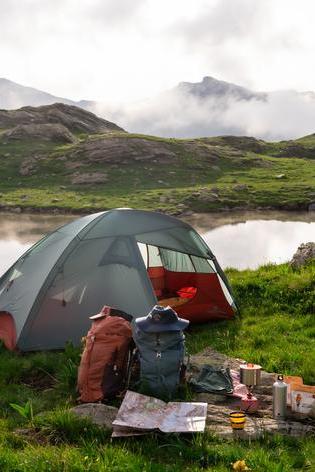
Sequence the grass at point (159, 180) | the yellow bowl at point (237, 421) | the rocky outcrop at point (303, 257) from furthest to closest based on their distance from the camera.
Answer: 1. the grass at point (159, 180)
2. the rocky outcrop at point (303, 257)
3. the yellow bowl at point (237, 421)

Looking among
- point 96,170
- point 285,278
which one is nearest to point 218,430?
point 285,278

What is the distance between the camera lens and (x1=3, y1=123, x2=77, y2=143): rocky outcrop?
10900cm

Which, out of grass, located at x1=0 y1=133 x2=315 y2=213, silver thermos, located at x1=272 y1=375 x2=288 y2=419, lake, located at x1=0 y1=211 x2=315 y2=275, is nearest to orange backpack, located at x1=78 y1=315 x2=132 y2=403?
silver thermos, located at x1=272 y1=375 x2=288 y2=419

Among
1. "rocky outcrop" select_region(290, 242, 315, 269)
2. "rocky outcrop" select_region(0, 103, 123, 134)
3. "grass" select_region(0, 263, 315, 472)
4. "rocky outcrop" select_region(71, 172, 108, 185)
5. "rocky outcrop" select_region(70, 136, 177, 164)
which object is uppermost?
"rocky outcrop" select_region(0, 103, 123, 134)

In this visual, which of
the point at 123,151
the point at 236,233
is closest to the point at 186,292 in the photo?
the point at 236,233

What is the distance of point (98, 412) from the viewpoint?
7.37m

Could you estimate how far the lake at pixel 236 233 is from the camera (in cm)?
3128

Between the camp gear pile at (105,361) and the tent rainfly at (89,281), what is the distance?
2.25 meters

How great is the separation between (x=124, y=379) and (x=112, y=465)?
2.46 metres

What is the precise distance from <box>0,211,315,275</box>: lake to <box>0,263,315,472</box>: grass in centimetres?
905

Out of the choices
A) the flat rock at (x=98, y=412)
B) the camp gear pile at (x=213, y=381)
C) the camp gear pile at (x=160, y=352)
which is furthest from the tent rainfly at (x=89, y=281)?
the flat rock at (x=98, y=412)

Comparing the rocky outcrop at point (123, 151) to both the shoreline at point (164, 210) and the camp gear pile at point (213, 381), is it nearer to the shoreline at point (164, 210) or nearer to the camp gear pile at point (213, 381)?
the shoreline at point (164, 210)

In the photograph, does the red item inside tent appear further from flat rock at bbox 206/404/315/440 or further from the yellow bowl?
the yellow bowl

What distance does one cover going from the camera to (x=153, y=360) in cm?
799
